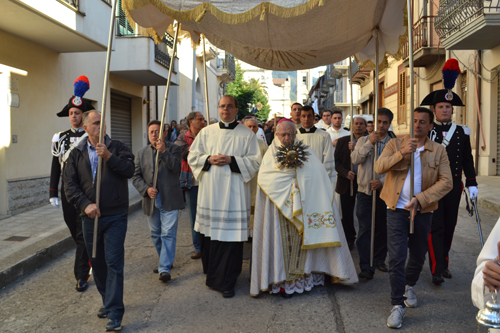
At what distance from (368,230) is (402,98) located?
16.3 m

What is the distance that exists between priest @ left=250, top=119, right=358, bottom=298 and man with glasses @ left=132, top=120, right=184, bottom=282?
1.15 meters

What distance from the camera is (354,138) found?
6.67 metres

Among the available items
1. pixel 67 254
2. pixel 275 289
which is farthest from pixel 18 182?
pixel 275 289

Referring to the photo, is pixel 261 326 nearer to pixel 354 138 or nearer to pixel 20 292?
pixel 20 292

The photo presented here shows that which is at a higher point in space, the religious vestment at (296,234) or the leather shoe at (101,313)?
the religious vestment at (296,234)

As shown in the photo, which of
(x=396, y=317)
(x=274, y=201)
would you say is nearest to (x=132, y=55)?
(x=274, y=201)

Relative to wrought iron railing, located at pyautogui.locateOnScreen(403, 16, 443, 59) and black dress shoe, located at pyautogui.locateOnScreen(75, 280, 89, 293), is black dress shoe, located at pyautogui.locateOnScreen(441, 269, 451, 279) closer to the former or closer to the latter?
black dress shoe, located at pyautogui.locateOnScreen(75, 280, 89, 293)

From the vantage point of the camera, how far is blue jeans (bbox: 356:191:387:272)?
545 centimetres

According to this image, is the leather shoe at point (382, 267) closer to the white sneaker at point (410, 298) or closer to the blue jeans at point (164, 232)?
the white sneaker at point (410, 298)

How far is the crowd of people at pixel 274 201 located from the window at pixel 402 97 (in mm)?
15174

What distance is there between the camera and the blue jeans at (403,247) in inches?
159

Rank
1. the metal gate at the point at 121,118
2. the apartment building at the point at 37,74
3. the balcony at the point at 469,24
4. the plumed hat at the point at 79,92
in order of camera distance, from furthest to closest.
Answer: the metal gate at the point at 121,118, the balcony at the point at 469,24, the apartment building at the point at 37,74, the plumed hat at the point at 79,92

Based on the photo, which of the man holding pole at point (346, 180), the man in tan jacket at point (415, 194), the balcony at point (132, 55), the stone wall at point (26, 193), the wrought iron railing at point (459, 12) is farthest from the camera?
the balcony at point (132, 55)

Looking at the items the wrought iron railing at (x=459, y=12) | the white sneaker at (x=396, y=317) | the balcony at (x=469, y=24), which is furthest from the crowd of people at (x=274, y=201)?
the wrought iron railing at (x=459, y=12)
